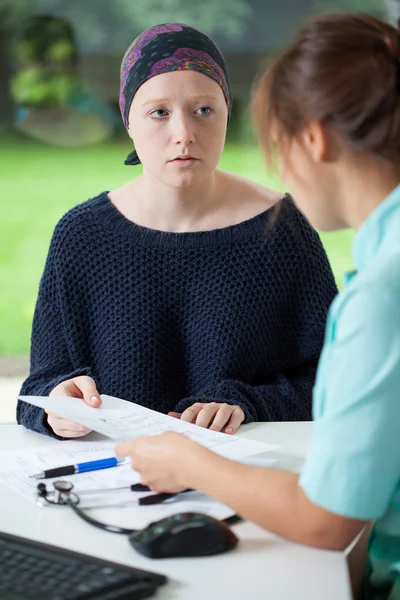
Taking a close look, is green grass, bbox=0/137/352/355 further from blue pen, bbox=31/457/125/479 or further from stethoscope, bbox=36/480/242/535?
stethoscope, bbox=36/480/242/535

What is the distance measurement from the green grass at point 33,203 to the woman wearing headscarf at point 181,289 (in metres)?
2.73

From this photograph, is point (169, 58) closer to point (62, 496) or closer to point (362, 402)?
point (62, 496)

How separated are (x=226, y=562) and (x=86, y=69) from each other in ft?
11.9

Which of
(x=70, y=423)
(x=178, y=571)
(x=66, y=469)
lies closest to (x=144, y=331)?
(x=70, y=423)

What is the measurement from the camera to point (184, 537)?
→ 0.97 m

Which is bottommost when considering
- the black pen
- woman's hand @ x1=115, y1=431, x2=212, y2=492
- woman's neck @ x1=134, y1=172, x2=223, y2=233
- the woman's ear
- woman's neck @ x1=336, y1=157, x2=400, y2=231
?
the black pen

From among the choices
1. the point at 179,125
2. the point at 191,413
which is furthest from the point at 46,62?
the point at 191,413

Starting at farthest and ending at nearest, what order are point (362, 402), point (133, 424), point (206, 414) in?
point (206, 414), point (133, 424), point (362, 402)

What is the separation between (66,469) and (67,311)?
1.96ft

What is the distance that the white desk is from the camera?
2.97 ft

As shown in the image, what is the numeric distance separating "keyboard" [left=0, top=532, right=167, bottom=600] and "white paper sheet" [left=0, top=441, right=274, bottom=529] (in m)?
0.15

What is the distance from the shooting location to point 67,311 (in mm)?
1786

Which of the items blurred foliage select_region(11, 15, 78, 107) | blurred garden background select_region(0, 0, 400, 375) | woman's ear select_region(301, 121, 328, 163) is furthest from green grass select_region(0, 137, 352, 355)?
woman's ear select_region(301, 121, 328, 163)

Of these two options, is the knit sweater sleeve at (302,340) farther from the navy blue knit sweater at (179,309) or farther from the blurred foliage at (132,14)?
the blurred foliage at (132,14)
